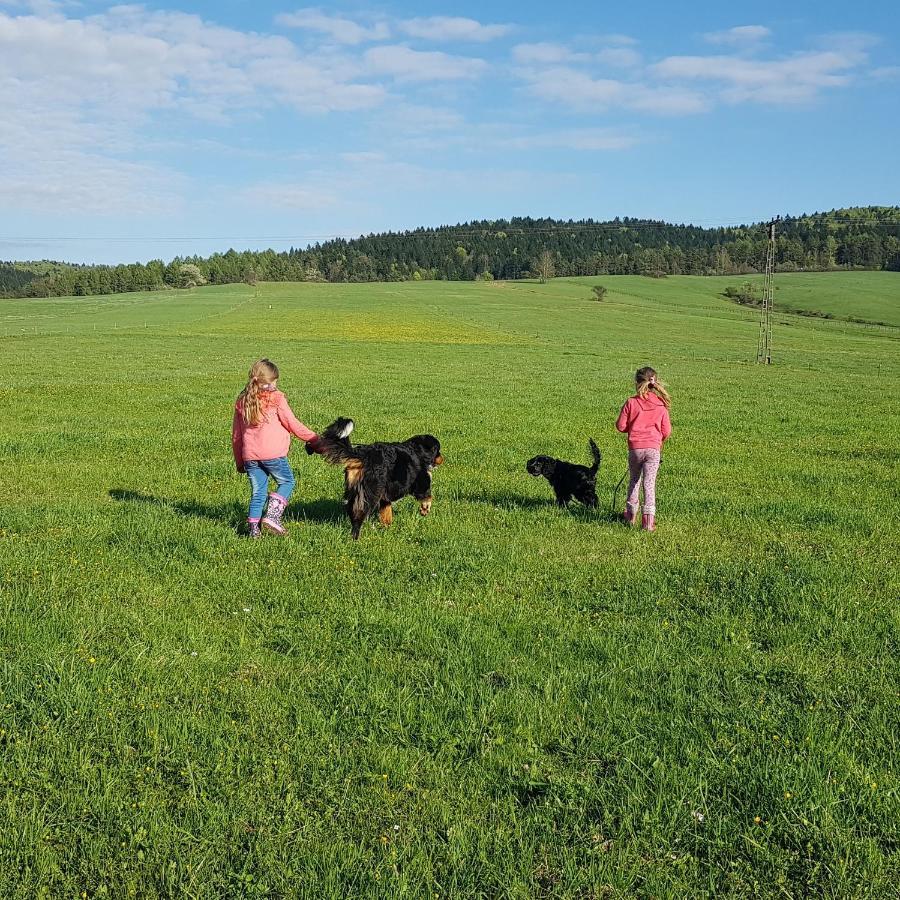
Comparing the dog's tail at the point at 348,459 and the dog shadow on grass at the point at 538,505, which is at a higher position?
the dog's tail at the point at 348,459

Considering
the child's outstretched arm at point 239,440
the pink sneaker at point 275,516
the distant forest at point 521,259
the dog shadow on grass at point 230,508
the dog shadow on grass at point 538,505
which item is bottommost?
the dog shadow on grass at point 538,505

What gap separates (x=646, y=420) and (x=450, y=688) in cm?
515

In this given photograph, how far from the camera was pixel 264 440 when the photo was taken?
8250mm

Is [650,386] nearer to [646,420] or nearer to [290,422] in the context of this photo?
[646,420]

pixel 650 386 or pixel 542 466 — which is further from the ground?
pixel 650 386

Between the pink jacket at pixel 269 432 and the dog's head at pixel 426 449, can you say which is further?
the dog's head at pixel 426 449

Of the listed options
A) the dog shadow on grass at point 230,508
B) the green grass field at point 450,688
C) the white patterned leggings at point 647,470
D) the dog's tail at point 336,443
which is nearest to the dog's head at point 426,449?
the green grass field at point 450,688

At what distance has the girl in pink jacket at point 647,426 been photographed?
9062 millimetres

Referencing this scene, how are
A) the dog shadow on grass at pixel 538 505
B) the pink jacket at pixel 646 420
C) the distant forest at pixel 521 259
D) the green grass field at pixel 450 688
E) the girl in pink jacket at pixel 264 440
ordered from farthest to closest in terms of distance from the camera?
the distant forest at pixel 521 259
the dog shadow on grass at pixel 538 505
the pink jacket at pixel 646 420
the girl in pink jacket at pixel 264 440
the green grass field at pixel 450 688

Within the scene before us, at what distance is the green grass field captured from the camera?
347cm

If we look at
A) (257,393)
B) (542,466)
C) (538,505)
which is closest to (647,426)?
(542,466)

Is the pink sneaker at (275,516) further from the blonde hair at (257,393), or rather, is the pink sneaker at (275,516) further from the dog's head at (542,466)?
the dog's head at (542,466)

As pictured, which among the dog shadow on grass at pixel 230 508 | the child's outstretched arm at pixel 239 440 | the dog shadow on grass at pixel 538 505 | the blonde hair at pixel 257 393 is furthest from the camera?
the dog shadow on grass at pixel 538 505

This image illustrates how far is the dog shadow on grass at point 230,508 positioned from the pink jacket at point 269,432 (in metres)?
1.02
